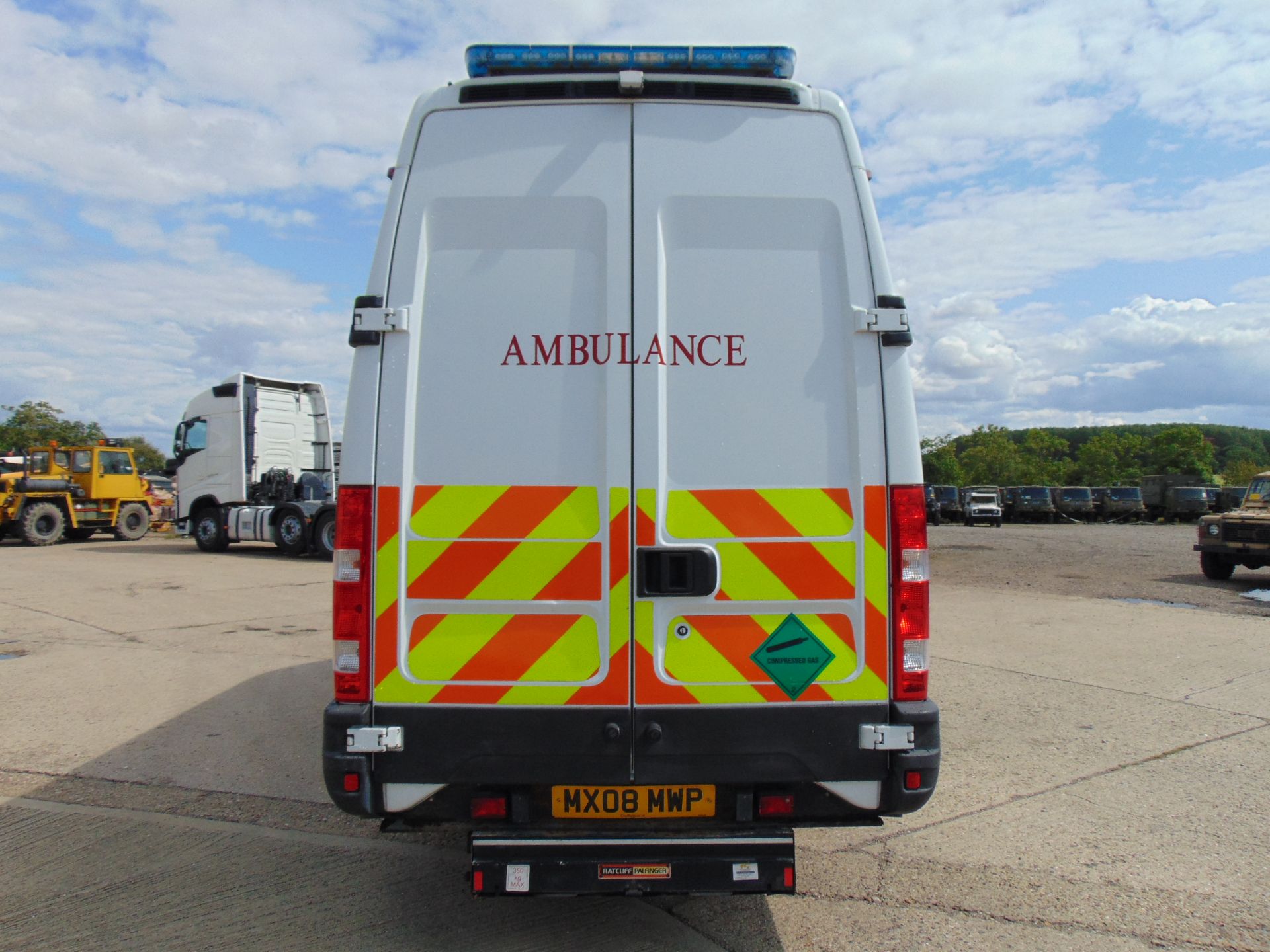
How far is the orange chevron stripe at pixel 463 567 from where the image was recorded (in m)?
3.00

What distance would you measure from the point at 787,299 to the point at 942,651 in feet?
22.9

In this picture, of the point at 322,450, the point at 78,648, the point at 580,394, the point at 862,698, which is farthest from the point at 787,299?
the point at 322,450

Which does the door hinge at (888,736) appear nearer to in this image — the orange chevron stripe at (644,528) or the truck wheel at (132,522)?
the orange chevron stripe at (644,528)

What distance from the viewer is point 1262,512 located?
15.2 m

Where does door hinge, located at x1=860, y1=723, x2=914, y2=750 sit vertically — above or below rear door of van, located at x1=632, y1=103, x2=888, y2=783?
below

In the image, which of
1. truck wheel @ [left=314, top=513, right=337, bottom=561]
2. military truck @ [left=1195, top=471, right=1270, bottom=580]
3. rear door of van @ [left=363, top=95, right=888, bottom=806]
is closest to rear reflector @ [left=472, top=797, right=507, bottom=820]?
rear door of van @ [left=363, top=95, right=888, bottom=806]

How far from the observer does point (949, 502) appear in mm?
45438

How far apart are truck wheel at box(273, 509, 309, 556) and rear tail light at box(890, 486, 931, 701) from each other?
17786mm

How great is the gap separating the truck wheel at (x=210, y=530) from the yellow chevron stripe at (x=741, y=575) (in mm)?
20054

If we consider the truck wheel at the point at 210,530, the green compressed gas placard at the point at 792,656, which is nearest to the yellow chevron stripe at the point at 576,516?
the green compressed gas placard at the point at 792,656

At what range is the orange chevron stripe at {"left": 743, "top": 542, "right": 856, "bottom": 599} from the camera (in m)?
3.02

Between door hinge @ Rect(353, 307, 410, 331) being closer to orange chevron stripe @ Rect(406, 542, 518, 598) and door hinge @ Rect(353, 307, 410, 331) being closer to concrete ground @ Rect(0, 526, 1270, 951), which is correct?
orange chevron stripe @ Rect(406, 542, 518, 598)

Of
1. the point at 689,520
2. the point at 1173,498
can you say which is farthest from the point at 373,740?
the point at 1173,498

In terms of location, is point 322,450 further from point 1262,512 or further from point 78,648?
point 1262,512
